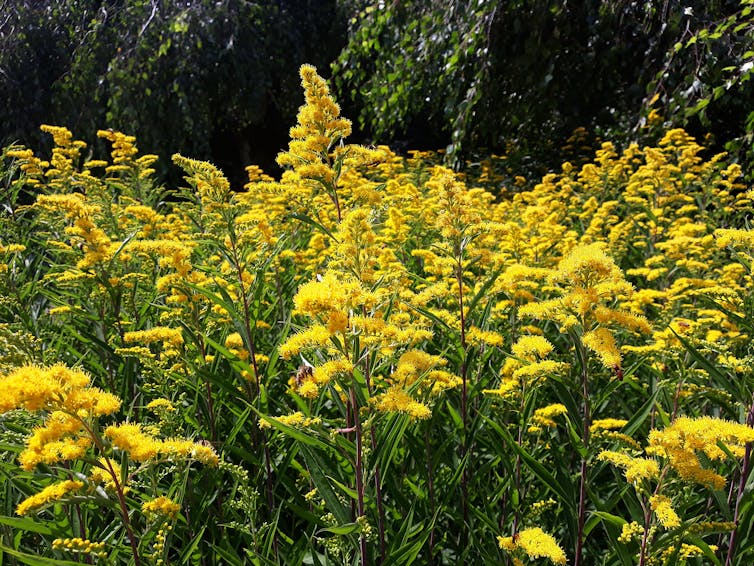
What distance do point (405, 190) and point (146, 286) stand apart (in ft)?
6.98

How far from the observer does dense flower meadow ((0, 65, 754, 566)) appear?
1269 millimetres

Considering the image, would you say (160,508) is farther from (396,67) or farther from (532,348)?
(396,67)

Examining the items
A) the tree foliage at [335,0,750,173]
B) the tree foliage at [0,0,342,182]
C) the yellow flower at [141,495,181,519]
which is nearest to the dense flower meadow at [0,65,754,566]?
the yellow flower at [141,495,181,519]

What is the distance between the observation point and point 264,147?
A: 42.2 ft

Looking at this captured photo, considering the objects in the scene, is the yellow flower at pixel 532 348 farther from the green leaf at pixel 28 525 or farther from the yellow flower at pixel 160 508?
the green leaf at pixel 28 525

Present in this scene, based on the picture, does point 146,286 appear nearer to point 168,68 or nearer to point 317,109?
point 317,109

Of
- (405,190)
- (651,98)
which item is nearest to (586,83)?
(651,98)

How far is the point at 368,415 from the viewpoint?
158 centimetres

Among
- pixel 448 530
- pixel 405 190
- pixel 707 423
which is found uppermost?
pixel 405 190

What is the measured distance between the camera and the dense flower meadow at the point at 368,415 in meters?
1.27

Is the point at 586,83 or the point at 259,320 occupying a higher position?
the point at 586,83

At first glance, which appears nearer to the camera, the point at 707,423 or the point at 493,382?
the point at 707,423

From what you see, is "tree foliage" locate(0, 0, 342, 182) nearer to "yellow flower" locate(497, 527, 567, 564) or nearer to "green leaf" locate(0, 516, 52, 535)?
"green leaf" locate(0, 516, 52, 535)

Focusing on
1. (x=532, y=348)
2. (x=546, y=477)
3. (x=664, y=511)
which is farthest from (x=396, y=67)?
(x=664, y=511)
